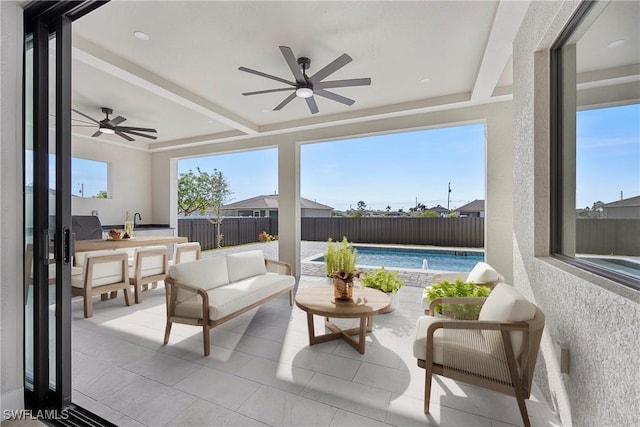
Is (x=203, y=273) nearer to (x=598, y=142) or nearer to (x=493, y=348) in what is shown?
(x=493, y=348)

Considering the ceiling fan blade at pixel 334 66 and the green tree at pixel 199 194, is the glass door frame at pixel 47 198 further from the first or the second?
the green tree at pixel 199 194

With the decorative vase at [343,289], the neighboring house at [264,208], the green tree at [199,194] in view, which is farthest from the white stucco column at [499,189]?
the neighboring house at [264,208]

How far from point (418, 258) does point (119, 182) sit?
8262 millimetres

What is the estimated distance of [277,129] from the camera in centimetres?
572

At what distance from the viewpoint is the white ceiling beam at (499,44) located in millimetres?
2367

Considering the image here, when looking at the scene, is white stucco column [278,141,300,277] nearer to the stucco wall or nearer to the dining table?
the dining table

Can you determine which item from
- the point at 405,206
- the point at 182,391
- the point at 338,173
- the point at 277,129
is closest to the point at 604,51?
the point at 182,391

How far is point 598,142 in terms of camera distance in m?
1.66

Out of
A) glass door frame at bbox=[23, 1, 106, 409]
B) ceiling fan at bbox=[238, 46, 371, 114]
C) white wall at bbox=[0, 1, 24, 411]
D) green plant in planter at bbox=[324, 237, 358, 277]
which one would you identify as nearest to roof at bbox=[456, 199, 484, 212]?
green plant in planter at bbox=[324, 237, 358, 277]

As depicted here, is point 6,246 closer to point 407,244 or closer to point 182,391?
point 182,391

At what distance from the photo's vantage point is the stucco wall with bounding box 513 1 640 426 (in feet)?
3.77

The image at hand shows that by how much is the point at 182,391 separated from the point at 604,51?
322cm

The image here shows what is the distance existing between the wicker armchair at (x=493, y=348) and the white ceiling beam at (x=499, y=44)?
225 centimetres

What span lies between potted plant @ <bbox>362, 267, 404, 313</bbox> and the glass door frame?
2.95 meters
